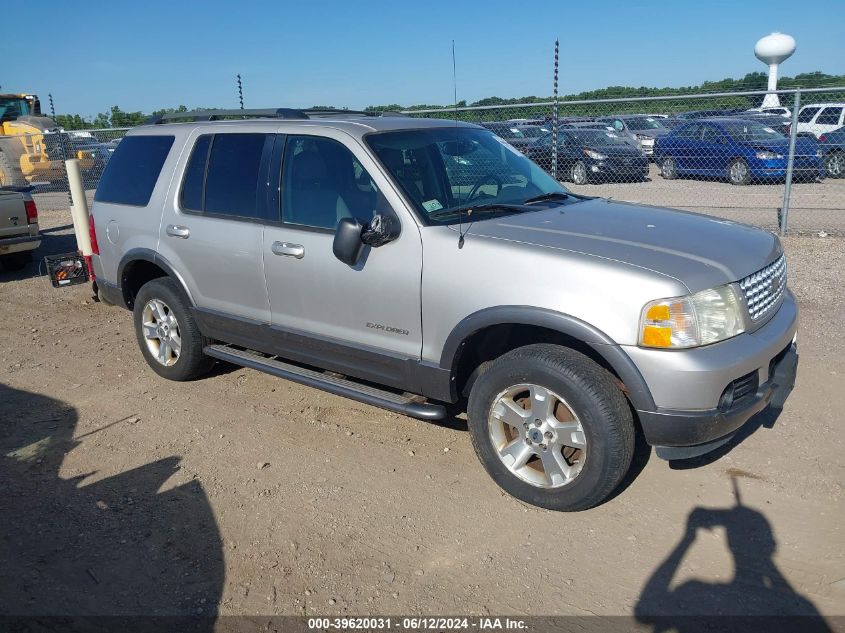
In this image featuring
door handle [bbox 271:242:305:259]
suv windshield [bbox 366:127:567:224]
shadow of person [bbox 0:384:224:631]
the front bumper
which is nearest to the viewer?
shadow of person [bbox 0:384:224:631]

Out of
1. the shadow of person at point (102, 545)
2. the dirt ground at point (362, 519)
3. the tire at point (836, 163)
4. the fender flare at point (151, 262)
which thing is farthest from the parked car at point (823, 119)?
the shadow of person at point (102, 545)

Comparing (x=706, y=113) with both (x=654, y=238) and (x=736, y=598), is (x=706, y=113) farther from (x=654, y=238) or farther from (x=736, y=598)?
(x=736, y=598)

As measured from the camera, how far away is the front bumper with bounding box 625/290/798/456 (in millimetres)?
3301

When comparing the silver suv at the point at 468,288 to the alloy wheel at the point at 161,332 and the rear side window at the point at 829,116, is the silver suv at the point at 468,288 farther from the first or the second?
the rear side window at the point at 829,116

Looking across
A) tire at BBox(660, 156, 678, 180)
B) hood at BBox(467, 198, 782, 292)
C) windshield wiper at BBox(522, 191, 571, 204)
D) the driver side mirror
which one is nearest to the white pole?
the driver side mirror

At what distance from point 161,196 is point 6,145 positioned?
16.2 m

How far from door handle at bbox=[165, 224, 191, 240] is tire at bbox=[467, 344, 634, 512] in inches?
98.1

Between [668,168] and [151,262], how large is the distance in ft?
41.5

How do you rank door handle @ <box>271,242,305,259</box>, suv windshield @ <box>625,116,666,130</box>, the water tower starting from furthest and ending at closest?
the water tower → suv windshield @ <box>625,116,666,130</box> → door handle @ <box>271,242,305,259</box>

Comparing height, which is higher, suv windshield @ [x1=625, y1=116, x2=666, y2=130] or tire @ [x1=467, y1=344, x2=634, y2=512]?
suv windshield @ [x1=625, y1=116, x2=666, y2=130]

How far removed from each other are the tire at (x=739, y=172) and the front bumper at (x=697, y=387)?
12343mm

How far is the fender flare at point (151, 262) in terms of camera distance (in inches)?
211

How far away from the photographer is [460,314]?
3.85 meters

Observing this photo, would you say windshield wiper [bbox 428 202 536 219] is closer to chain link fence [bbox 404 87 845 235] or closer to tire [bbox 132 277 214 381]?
tire [bbox 132 277 214 381]
